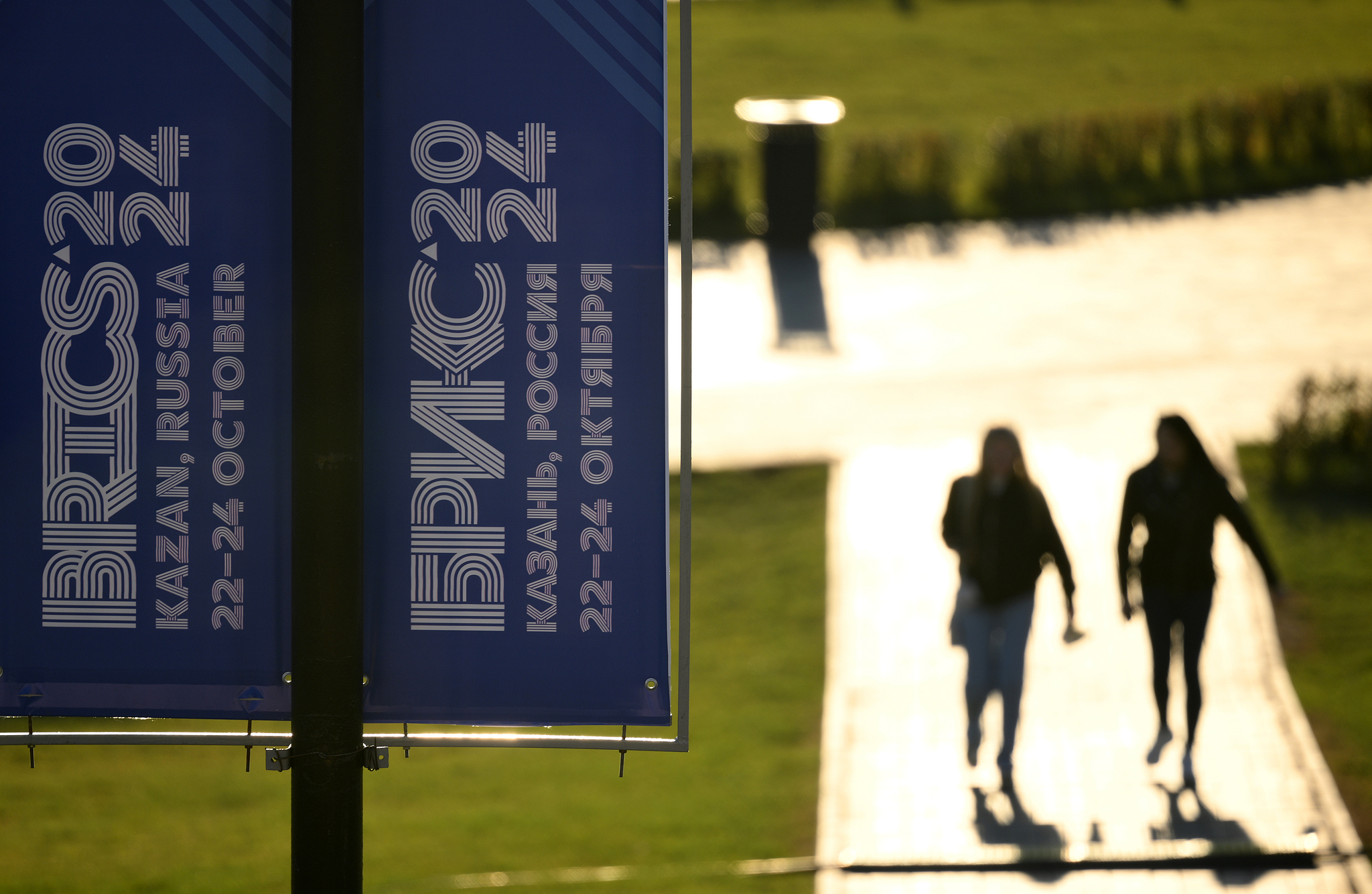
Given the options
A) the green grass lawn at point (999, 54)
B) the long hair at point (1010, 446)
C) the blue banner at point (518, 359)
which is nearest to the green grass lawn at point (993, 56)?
the green grass lawn at point (999, 54)

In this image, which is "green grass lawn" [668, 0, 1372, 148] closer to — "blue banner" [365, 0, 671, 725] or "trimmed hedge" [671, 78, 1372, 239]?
"trimmed hedge" [671, 78, 1372, 239]

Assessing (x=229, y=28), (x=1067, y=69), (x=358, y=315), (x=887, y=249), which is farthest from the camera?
(x=1067, y=69)

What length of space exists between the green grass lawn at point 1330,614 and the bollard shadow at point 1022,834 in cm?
138

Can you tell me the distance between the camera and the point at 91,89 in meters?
3.37

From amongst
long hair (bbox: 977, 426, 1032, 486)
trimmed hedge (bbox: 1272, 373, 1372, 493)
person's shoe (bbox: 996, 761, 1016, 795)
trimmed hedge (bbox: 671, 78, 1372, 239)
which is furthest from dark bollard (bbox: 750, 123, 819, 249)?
person's shoe (bbox: 996, 761, 1016, 795)

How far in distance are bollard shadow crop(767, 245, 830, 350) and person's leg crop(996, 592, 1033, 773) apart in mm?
8653

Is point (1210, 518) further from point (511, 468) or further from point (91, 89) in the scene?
point (91, 89)

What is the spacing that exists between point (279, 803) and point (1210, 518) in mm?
4789

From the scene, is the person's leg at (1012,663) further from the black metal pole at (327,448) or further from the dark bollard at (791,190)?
the dark bollard at (791,190)

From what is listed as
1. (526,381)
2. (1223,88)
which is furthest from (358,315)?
(1223,88)

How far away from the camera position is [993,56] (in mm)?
27531

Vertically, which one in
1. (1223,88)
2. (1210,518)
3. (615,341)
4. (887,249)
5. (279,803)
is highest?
(1223,88)

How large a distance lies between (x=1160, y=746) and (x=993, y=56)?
22515 mm

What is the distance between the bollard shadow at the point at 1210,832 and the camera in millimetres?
6074
